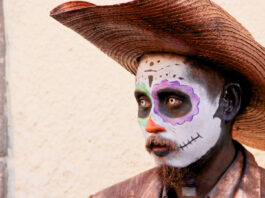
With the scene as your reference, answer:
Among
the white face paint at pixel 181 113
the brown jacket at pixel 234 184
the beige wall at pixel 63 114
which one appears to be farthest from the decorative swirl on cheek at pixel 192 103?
the beige wall at pixel 63 114

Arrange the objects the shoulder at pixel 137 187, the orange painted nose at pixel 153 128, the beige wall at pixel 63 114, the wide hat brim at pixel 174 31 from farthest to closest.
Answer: the beige wall at pixel 63 114 < the shoulder at pixel 137 187 < the orange painted nose at pixel 153 128 < the wide hat brim at pixel 174 31

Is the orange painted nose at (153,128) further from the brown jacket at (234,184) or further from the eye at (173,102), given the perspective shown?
the brown jacket at (234,184)

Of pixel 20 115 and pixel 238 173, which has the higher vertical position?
pixel 20 115

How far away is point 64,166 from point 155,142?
1.24 metres

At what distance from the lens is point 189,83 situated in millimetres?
2062

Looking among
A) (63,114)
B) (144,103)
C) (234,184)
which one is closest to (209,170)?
(234,184)

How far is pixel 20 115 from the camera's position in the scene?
129 inches

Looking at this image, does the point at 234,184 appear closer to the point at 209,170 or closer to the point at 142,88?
the point at 209,170

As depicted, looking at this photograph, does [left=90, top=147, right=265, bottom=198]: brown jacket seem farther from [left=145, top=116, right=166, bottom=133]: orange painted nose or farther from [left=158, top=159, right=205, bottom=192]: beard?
[left=145, top=116, right=166, bottom=133]: orange painted nose

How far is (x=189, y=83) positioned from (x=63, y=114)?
130cm

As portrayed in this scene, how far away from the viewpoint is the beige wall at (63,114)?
3197 mm

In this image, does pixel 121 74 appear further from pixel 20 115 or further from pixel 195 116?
pixel 195 116

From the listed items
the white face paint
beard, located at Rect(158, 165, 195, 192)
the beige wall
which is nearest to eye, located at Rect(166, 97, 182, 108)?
the white face paint

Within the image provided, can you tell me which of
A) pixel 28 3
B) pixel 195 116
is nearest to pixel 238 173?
pixel 195 116
